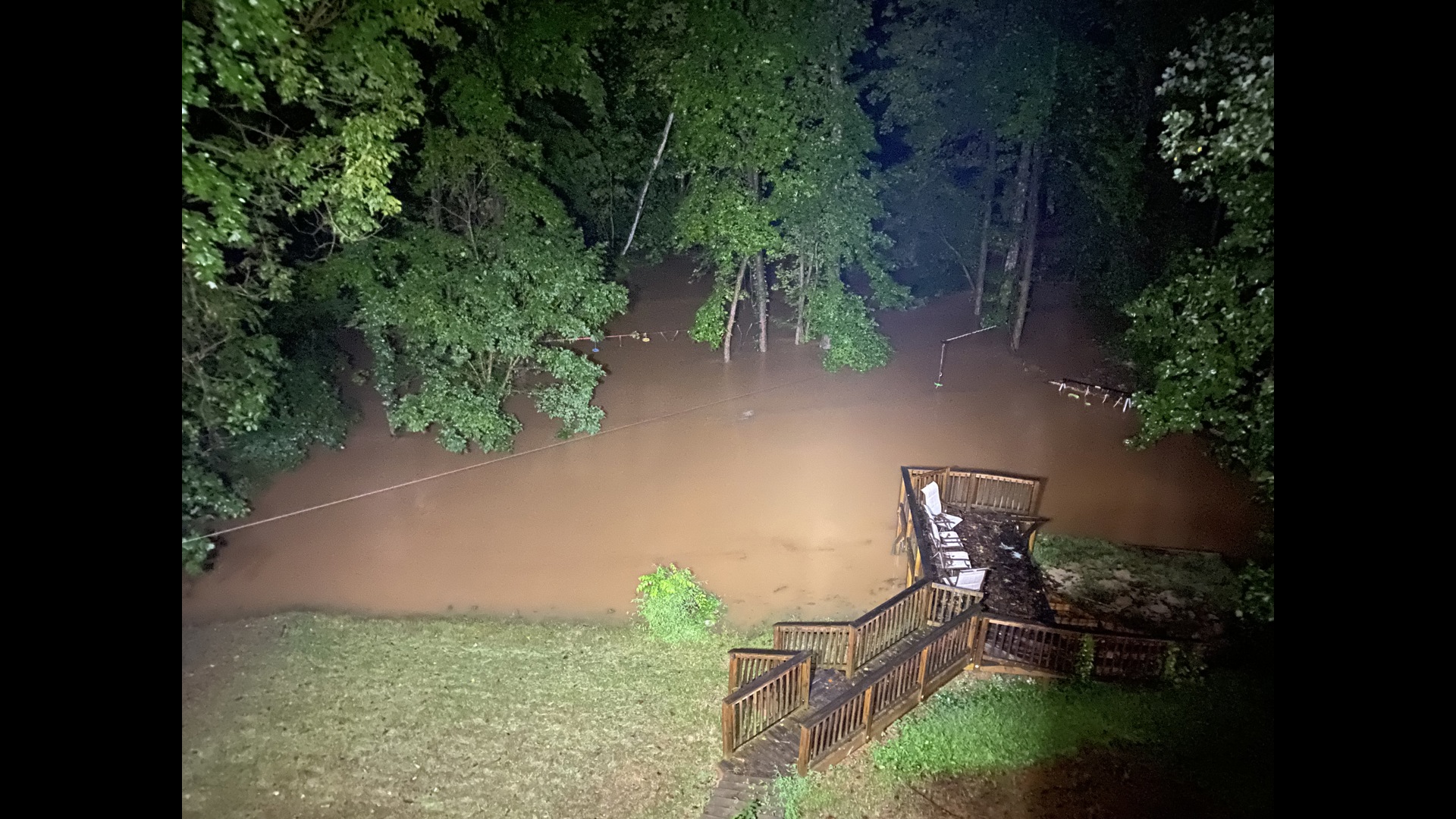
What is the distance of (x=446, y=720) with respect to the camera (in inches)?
318

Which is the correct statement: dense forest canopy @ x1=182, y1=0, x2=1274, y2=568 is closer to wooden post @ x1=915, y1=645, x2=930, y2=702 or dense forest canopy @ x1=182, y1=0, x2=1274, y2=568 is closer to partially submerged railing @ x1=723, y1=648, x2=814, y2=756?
wooden post @ x1=915, y1=645, x2=930, y2=702

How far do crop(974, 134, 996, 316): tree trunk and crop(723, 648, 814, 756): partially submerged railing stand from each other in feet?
52.0

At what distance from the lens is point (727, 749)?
24.0ft

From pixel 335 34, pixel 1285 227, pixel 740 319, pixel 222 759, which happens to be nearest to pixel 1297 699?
pixel 1285 227

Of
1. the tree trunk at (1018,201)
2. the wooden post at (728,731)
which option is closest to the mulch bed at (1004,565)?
the wooden post at (728,731)

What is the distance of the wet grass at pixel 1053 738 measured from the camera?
691 cm

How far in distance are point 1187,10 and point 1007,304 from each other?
7644 millimetres

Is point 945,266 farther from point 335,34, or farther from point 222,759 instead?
point 222,759

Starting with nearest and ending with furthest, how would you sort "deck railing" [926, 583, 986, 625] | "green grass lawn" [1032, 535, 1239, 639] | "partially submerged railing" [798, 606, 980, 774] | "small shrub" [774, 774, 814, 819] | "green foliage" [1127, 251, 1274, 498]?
"green foliage" [1127, 251, 1274, 498] → "small shrub" [774, 774, 814, 819] → "partially submerged railing" [798, 606, 980, 774] → "deck railing" [926, 583, 986, 625] → "green grass lawn" [1032, 535, 1239, 639]

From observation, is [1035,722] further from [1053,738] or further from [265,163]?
[265,163]

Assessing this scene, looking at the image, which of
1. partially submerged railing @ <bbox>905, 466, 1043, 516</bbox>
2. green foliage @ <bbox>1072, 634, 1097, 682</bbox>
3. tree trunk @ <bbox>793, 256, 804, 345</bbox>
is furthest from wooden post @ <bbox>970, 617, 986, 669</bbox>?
tree trunk @ <bbox>793, 256, 804, 345</bbox>

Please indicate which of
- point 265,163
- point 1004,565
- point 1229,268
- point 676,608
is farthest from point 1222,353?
point 265,163

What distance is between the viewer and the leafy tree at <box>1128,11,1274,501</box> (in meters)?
6.13

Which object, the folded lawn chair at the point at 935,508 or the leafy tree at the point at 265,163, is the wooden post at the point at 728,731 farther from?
the leafy tree at the point at 265,163
